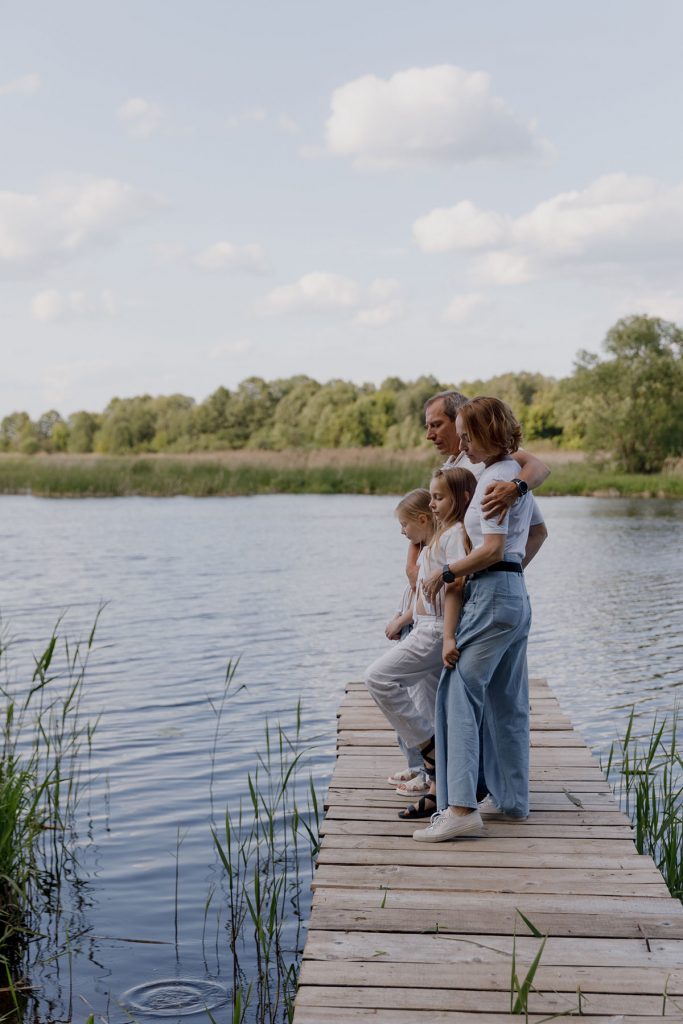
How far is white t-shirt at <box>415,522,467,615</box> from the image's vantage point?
3895mm

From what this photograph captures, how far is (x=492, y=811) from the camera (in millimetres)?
4109

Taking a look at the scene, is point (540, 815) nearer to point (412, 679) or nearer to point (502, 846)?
point (502, 846)

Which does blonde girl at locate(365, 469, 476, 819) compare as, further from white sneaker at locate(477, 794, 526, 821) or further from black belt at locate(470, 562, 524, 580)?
white sneaker at locate(477, 794, 526, 821)

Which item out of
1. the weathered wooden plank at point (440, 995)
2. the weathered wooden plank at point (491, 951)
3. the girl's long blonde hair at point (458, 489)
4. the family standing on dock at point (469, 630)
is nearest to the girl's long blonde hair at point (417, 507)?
the family standing on dock at point (469, 630)

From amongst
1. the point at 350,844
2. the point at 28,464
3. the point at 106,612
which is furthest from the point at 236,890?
the point at 28,464

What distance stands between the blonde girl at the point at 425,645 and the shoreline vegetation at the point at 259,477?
31.9 meters

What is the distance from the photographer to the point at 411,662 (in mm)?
4145

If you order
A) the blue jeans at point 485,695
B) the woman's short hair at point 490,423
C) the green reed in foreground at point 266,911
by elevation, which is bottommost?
the green reed in foreground at point 266,911

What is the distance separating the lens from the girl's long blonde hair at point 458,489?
3.94 meters

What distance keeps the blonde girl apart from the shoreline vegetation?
31914 millimetres

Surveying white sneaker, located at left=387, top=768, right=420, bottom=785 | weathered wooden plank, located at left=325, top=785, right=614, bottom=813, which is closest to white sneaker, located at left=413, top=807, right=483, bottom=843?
weathered wooden plank, located at left=325, top=785, right=614, bottom=813

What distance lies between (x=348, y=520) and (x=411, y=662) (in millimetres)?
24452

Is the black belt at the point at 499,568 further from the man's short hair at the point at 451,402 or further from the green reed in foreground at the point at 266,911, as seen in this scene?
the green reed in foreground at the point at 266,911

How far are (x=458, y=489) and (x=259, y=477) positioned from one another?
123ft
